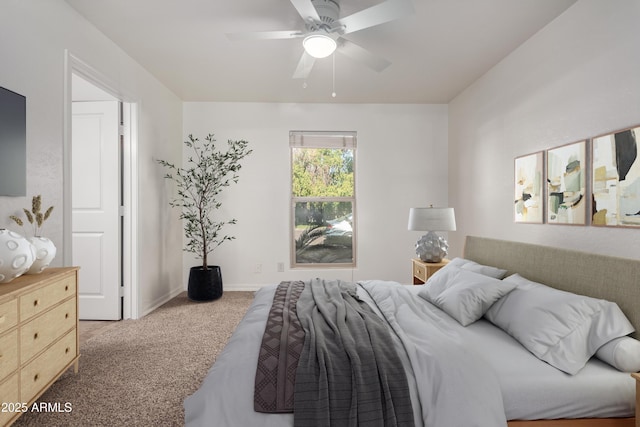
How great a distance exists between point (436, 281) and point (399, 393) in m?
1.31

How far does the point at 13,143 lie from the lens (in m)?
1.93

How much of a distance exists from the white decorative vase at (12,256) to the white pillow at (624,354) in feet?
9.58

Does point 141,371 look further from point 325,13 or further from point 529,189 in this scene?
point 529,189

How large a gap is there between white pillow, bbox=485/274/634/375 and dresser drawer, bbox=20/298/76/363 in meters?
2.59

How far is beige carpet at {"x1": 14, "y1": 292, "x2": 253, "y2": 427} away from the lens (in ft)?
6.15

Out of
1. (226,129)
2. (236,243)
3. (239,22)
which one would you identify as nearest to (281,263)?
(236,243)

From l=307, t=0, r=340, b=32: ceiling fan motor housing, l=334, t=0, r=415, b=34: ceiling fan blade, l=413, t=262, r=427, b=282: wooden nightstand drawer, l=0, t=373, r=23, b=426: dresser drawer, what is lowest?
l=0, t=373, r=23, b=426: dresser drawer

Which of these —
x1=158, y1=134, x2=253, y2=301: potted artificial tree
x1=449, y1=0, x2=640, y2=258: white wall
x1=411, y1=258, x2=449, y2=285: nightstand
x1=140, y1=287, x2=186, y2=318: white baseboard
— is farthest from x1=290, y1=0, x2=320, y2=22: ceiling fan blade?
x1=140, y1=287, x2=186, y2=318: white baseboard

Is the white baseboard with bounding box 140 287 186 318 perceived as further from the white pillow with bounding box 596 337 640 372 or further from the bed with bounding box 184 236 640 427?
the white pillow with bounding box 596 337 640 372

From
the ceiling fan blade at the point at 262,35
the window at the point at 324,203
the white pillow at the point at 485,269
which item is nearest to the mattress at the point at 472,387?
the white pillow at the point at 485,269

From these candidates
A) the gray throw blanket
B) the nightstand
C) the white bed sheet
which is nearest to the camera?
the gray throw blanket

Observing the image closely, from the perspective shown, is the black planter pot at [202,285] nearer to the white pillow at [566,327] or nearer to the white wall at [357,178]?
the white wall at [357,178]

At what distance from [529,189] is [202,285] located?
364 centimetres

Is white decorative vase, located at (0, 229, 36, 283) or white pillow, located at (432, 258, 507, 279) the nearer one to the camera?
white decorative vase, located at (0, 229, 36, 283)
